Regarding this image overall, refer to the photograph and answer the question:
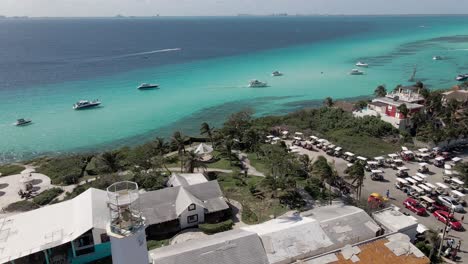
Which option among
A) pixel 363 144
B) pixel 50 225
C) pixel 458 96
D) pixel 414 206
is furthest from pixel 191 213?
pixel 458 96

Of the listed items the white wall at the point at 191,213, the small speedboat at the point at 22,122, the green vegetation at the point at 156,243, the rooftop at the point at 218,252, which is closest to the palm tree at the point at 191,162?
the white wall at the point at 191,213

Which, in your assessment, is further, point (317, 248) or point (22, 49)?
point (22, 49)

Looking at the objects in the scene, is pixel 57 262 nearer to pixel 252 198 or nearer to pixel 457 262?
pixel 252 198

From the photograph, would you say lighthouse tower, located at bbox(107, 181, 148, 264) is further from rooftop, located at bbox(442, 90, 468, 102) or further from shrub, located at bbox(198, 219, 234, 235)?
rooftop, located at bbox(442, 90, 468, 102)

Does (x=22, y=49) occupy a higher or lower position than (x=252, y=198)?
higher

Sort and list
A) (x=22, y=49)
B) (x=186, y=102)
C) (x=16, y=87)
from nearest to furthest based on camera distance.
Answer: (x=186, y=102) → (x=16, y=87) → (x=22, y=49)

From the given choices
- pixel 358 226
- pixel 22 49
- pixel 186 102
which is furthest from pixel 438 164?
pixel 22 49

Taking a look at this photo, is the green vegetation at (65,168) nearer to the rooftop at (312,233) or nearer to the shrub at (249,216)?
the shrub at (249,216)

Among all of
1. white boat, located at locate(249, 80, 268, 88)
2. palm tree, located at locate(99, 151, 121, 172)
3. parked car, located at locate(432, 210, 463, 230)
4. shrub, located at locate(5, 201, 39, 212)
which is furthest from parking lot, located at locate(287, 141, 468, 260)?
white boat, located at locate(249, 80, 268, 88)
